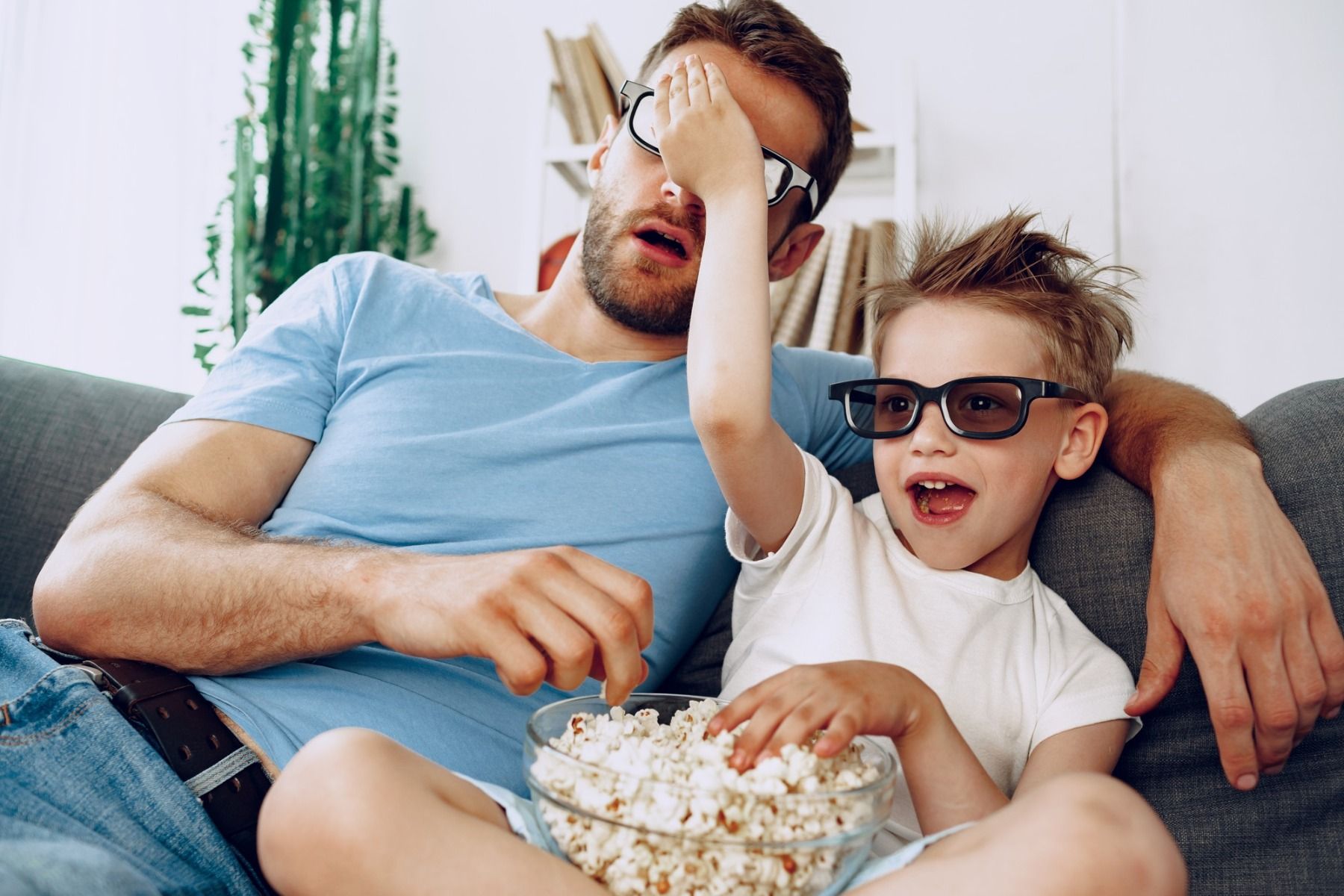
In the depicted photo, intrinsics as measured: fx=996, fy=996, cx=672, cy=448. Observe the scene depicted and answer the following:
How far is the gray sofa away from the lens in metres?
1.08

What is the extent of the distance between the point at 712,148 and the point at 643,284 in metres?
0.33

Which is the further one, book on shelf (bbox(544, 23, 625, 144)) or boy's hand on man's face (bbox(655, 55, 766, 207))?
book on shelf (bbox(544, 23, 625, 144))

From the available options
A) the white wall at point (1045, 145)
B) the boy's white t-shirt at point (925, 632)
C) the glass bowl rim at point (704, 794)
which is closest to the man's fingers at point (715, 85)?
the boy's white t-shirt at point (925, 632)

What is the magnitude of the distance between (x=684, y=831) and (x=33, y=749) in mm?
617

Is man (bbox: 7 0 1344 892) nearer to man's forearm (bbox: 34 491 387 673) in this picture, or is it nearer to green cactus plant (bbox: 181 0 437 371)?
man's forearm (bbox: 34 491 387 673)

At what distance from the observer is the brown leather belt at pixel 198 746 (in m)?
0.92

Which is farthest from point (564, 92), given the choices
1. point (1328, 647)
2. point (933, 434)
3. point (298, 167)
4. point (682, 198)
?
point (1328, 647)

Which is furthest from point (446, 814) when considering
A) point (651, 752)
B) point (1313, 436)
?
point (1313, 436)

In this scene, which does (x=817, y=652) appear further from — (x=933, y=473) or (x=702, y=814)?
(x=702, y=814)

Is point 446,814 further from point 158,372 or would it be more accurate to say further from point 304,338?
point 158,372

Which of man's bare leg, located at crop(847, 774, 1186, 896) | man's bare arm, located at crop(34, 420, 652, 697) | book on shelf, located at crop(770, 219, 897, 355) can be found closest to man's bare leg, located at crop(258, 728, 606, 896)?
man's bare arm, located at crop(34, 420, 652, 697)

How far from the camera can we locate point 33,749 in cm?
88

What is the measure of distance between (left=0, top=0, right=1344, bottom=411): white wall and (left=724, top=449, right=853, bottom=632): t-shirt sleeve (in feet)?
5.41

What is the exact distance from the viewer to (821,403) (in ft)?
5.17
